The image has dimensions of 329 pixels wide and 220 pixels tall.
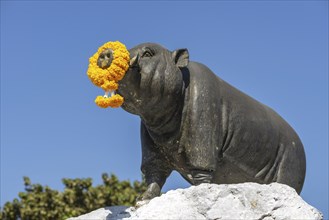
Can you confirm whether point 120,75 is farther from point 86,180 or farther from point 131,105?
point 86,180

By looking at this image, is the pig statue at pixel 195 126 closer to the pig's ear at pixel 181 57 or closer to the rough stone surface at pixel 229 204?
the pig's ear at pixel 181 57

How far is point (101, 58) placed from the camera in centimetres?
668

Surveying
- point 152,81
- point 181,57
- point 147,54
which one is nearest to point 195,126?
point 152,81

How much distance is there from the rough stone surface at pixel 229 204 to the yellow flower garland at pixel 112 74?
1.01 meters

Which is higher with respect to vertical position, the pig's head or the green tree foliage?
the pig's head

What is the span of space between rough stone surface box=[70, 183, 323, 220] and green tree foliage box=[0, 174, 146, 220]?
7.86 m

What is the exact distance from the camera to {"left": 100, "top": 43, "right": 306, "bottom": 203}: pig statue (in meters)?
6.78

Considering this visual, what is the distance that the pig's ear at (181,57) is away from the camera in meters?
6.96

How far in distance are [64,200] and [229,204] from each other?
8636 millimetres

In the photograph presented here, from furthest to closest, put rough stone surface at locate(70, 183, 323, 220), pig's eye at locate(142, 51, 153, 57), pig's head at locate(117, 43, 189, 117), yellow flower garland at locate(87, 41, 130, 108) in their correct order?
pig's eye at locate(142, 51, 153, 57)
pig's head at locate(117, 43, 189, 117)
yellow flower garland at locate(87, 41, 130, 108)
rough stone surface at locate(70, 183, 323, 220)

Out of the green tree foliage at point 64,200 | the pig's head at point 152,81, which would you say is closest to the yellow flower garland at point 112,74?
the pig's head at point 152,81

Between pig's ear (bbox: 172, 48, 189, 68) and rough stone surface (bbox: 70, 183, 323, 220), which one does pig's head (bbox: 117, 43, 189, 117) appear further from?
rough stone surface (bbox: 70, 183, 323, 220)

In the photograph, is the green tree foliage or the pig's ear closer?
the pig's ear

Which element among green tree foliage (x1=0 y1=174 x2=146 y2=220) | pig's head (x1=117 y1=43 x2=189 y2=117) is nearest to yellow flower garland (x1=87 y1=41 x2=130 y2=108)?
pig's head (x1=117 y1=43 x2=189 y2=117)
